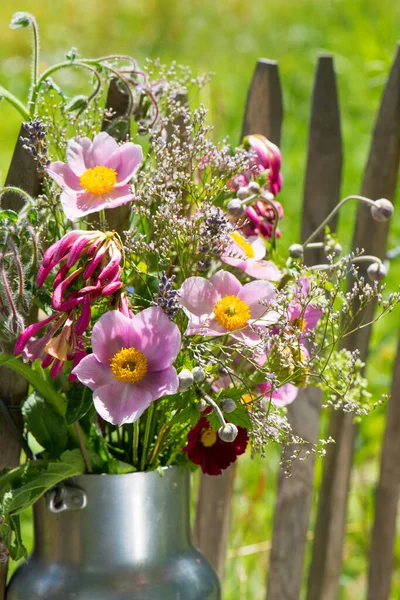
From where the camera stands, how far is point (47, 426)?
3.11 feet

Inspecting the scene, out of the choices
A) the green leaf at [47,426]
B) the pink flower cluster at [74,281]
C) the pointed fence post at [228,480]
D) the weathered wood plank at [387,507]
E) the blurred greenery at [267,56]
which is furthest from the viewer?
the blurred greenery at [267,56]

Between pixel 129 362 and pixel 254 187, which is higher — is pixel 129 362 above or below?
below

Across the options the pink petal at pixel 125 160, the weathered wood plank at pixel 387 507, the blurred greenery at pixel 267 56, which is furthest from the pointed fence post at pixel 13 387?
the blurred greenery at pixel 267 56

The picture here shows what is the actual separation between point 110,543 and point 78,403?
0.18 meters

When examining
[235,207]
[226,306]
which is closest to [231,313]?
[226,306]

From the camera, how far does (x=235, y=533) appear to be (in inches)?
76.9

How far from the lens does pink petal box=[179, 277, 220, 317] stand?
2.65 ft

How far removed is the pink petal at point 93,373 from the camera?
0.76m

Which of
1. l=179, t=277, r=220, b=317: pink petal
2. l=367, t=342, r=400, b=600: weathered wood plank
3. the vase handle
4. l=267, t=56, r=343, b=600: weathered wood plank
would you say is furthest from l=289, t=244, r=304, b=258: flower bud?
l=367, t=342, r=400, b=600: weathered wood plank

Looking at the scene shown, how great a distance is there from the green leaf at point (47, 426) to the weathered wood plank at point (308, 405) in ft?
1.72

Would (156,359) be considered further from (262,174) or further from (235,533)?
(235,533)

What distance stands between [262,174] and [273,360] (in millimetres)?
220

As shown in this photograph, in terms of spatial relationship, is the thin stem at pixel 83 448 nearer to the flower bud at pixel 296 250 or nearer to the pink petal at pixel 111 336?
the pink petal at pixel 111 336

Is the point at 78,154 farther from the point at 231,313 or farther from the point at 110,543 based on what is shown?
the point at 110,543
